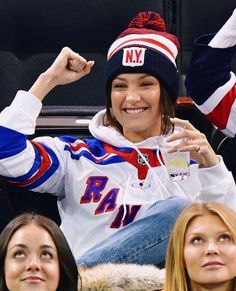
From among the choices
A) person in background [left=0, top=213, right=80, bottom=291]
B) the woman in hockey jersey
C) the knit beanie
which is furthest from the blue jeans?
the knit beanie

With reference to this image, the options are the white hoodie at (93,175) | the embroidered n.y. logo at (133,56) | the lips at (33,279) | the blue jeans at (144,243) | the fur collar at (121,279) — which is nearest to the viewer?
the lips at (33,279)

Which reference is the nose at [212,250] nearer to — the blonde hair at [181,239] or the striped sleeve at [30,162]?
the blonde hair at [181,239]

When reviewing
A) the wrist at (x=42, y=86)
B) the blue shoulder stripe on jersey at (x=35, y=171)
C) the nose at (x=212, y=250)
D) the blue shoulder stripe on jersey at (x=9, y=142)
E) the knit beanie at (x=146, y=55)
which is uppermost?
the knit beanie at (x=146, y=55)

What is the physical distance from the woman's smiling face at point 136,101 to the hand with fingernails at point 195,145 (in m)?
0.09

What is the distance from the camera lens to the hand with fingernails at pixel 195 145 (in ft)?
6.02

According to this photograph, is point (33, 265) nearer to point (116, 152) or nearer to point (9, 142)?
point (9, 142)

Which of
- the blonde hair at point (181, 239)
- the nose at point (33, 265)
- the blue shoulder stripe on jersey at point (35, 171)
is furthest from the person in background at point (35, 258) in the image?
the blue shoulder stripe on jersey at point (35, 171)

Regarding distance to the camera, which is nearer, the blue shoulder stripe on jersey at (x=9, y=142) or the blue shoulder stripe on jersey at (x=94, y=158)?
the blue shoulder stripe on jersey at (x=9, y=142)

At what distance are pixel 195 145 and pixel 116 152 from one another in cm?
22

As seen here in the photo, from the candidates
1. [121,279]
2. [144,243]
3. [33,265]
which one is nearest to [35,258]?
[33,265]

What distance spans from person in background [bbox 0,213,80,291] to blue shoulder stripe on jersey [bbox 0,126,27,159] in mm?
253

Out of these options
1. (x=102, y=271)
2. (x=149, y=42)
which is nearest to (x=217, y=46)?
(x=149, y=42)

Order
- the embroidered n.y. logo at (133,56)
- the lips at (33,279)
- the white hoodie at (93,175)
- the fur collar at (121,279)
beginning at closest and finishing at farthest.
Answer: the lips at (33,279) < the fur collar at (121,279) < the white hoodie at (93,175) < the embroidered n.y. logo at (133,56)

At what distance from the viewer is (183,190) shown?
1971 millimetres
